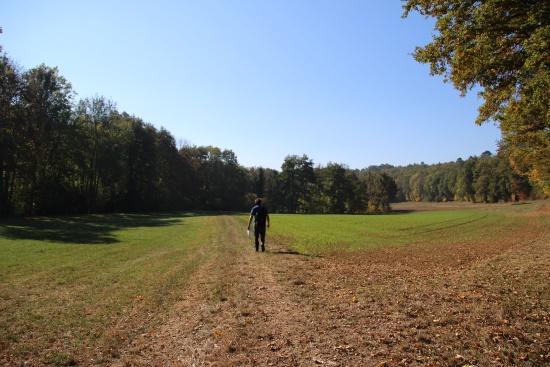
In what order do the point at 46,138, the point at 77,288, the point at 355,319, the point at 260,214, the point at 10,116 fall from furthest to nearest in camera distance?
the point at 46,138
the point at 10,116
the point at 260,214
the point at 77,288
the point at 355,319

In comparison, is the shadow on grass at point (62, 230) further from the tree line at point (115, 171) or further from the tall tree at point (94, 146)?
the tall tree at point (94, 146)

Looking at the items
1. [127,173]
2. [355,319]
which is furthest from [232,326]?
[127,173]

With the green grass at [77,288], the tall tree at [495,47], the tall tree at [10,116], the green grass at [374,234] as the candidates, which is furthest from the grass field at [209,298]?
the tall tree at [10,116]

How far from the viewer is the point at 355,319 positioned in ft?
20.1

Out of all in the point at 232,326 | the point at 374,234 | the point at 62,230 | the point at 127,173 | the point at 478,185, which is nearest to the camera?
the point at 232,326

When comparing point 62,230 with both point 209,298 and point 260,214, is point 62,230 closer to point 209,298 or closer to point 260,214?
point 260,214

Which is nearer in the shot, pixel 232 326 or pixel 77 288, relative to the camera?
pixel 232 326

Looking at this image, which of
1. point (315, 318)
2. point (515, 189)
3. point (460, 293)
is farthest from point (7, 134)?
point (515, 189)

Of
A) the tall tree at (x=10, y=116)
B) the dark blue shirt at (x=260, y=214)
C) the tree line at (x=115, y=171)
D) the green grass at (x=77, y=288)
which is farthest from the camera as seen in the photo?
the tree line at (x=115, y=171)

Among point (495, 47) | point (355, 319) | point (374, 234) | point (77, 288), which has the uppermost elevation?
point (495, 47)

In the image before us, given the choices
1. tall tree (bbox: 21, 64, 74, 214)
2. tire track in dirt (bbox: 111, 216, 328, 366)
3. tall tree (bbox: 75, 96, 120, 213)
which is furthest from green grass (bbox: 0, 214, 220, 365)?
tall tree (bbox: 75, 96, 120, 213)

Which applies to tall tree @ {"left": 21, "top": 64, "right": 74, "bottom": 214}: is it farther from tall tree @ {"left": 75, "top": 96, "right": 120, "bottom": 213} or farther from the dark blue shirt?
the dark blue shirt

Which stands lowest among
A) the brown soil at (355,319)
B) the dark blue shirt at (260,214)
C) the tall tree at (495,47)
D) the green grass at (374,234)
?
the green grass at (374,234)

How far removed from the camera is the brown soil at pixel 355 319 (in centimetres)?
477
